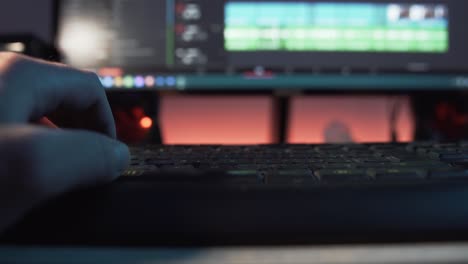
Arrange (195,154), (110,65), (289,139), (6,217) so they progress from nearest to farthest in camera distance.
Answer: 1. (6,217)
2. (195,154)
3. (110,65)
4. (289,139)

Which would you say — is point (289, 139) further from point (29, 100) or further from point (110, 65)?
point (29, 100)

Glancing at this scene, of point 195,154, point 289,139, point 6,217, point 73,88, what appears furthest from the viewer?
point 289,139

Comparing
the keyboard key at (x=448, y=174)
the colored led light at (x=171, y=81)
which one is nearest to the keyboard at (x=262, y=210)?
the keyboard key at (x=448, y=174)

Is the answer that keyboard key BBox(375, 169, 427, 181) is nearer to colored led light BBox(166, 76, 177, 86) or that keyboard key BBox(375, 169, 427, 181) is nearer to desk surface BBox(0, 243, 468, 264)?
desk surface BBox(0, 243, 468, 264)

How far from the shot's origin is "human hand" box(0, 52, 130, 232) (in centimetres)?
18

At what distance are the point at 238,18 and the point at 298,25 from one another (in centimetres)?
12

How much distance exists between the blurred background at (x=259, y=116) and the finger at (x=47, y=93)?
55 centimetres

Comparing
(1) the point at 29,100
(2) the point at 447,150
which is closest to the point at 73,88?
(1) the point at 29,100

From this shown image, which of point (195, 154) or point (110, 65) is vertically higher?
point (110, 65)

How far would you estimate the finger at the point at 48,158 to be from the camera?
0.58ft

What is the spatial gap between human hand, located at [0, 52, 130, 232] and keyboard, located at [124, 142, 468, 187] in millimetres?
53

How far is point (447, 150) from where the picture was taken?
39cm

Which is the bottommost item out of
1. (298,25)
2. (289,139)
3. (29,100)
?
(289,139)

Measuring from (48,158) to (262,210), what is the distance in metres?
0.12
